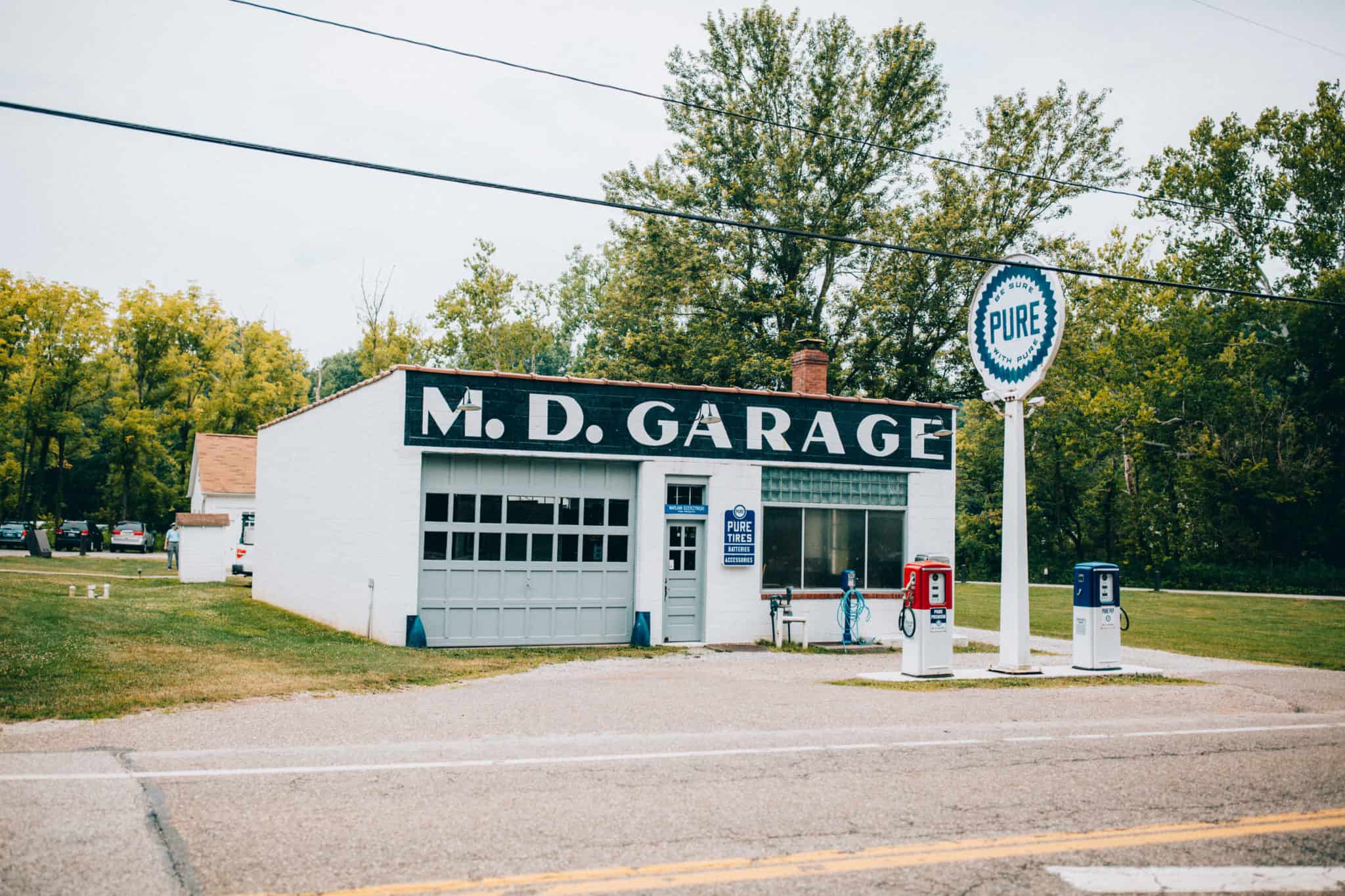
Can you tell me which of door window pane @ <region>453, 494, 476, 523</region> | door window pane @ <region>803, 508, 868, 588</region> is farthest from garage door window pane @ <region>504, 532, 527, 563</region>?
door window pane @ <region>803, 508, 868, 588</region>

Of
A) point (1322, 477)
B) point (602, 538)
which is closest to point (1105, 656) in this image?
point (602, 538)

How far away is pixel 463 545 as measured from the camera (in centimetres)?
1623

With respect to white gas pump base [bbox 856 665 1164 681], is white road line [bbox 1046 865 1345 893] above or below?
above

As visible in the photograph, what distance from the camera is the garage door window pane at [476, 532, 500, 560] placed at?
16328mm

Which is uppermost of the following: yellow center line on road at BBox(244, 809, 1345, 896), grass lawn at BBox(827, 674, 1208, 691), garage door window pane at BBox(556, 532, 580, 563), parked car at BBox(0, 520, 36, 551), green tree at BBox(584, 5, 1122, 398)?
green tree at BBox(584, 5, 1122, 398)

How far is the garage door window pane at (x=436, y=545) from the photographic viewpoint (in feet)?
52.5

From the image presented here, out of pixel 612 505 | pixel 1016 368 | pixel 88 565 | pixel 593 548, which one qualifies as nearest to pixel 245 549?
pixel 88 565

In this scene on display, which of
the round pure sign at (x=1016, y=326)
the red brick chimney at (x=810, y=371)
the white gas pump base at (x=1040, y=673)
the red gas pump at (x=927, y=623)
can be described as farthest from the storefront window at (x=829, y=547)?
the round pure sign at (x=1016, y=326)

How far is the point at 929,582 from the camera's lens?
13992 millimetres

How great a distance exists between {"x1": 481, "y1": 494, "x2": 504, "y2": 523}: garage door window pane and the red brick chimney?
666cm

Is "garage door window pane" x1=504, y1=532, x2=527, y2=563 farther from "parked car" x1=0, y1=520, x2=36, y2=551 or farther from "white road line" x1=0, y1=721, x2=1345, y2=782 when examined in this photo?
"parked car" x1=0, y1=520, x2=36, y2=551

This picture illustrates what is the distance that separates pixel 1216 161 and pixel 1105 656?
40.4 m

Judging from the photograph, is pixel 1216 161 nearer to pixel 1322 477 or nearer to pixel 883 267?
pixel 1322 477

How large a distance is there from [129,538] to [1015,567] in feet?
168
